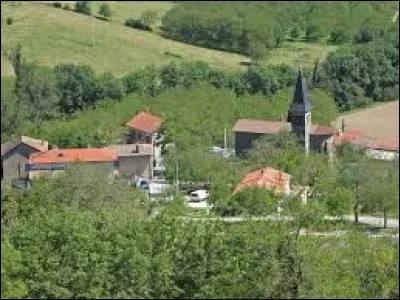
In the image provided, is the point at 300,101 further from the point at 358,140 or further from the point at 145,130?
the point at 145,130

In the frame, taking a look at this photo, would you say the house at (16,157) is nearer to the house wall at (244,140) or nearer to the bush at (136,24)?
the house wall at (244,140)

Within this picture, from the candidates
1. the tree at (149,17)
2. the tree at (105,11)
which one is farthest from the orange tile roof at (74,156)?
the tree at (105,11)

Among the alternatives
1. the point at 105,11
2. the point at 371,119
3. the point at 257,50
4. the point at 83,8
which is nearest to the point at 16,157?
the point at 371,119

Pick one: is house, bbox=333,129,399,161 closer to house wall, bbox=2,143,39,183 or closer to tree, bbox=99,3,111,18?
house wall, bbox=2,143,39,183

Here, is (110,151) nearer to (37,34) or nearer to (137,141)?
(137,141)

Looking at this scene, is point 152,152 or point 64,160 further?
point 152,152

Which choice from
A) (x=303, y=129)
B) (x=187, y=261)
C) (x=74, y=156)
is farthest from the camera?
(x=303, y=129)

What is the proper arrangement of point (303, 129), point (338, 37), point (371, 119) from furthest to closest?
point (338, 37) → point (371, 119) → point (303, 129)
